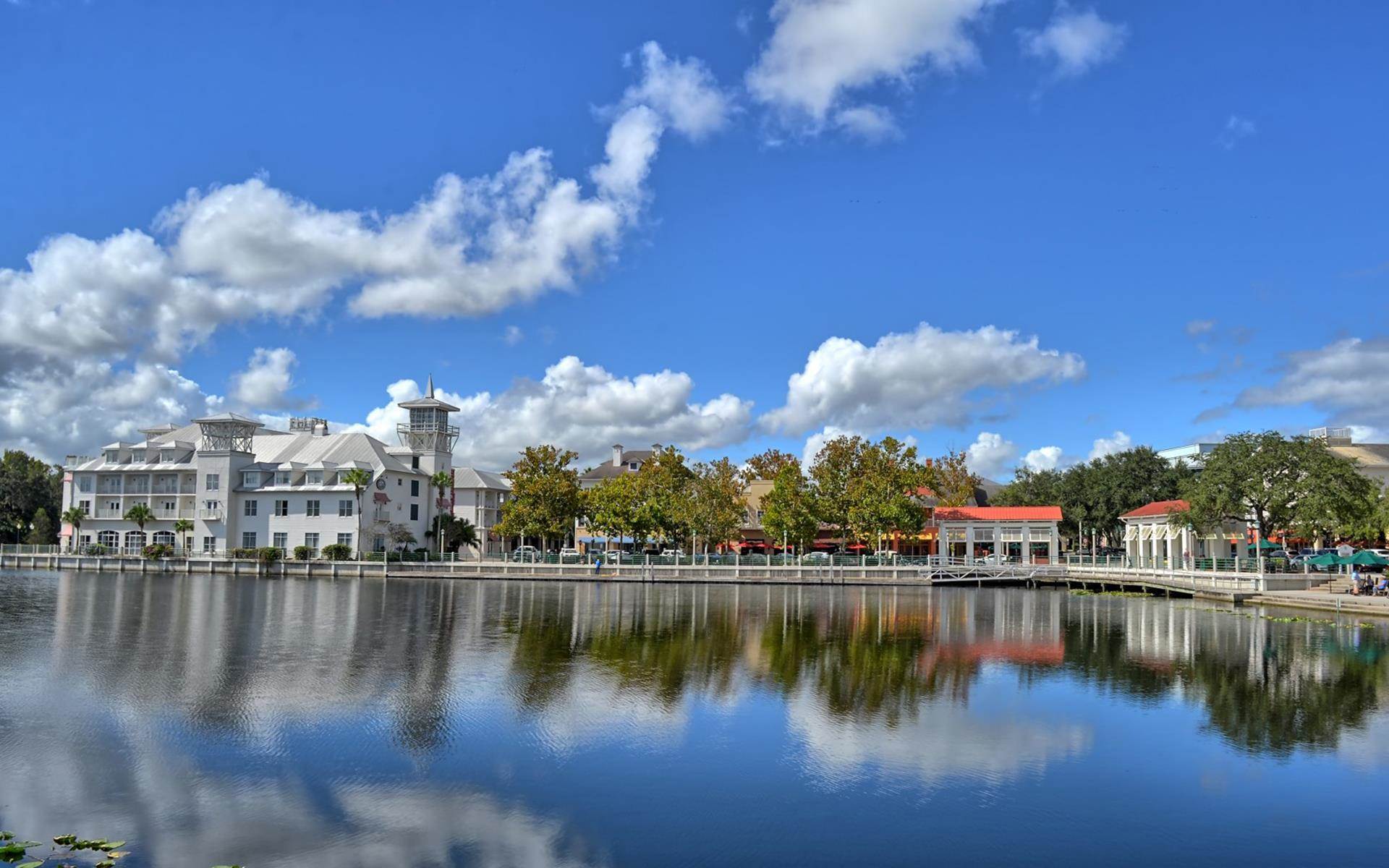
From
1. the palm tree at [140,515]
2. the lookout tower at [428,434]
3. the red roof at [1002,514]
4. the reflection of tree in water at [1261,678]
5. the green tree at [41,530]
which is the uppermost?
the lookout tower at [428,434]

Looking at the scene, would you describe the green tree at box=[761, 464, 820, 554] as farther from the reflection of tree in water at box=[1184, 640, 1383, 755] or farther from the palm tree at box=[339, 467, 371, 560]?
the reflection of tree in water at box=[1184, 640, 1383, 755]

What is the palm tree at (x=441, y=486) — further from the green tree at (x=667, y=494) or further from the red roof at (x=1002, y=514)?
the red roof at (x=1002, y=514)

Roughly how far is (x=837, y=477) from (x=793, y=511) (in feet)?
15.5

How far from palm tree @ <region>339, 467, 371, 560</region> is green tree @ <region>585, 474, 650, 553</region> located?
1603 centimetres

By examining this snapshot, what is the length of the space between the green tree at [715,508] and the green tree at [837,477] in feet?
6.24

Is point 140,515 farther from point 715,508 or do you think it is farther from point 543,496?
point 715,508

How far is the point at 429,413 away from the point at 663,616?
49.4 meters

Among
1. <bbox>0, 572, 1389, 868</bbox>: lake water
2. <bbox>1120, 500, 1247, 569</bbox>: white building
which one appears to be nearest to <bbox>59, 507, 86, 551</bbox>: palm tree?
<bbox>0, 572, 1389, 868</bbox>: lake water

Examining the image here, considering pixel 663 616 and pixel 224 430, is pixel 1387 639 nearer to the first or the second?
pixel 663 616

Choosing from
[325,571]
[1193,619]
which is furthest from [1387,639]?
[325,571]

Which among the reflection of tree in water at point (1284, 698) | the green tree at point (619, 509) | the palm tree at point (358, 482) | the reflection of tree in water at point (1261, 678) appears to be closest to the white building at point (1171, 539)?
the reflection of tree in water at point (1261, 678)

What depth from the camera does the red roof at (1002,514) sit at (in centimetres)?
7262

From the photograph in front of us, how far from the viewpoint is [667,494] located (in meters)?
72.1

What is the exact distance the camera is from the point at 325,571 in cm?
6825
